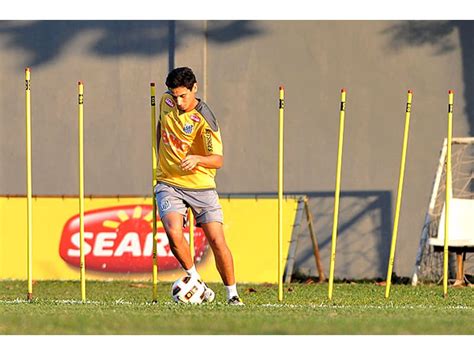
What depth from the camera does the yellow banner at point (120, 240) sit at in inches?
663

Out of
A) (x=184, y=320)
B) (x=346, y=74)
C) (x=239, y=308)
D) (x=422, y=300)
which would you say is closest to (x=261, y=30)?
(x=346, y=74)

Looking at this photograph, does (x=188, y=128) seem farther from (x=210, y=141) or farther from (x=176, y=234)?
(x=176, y=234)

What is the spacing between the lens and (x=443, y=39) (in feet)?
59.4

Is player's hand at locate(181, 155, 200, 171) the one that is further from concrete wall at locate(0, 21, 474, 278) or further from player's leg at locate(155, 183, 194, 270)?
concrete wall at locate(0, 21, 474, 278)

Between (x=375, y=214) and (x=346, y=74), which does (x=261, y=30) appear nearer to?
(x=346, y=74)

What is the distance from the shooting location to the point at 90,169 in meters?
18.5

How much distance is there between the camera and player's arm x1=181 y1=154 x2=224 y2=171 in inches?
479

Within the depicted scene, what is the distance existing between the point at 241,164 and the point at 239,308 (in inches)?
257

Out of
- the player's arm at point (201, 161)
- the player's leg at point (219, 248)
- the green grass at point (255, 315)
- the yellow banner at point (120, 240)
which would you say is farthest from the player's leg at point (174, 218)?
the yellow banner at point (120, 240)

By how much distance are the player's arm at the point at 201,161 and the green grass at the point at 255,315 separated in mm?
1110

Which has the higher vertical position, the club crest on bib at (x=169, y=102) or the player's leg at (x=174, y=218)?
the club crest on bib at (x=169, y=102)

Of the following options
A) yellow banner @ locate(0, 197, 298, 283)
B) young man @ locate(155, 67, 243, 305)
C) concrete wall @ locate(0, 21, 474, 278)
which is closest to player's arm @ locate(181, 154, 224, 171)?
young man @ locate(155, 67, 243, 305)

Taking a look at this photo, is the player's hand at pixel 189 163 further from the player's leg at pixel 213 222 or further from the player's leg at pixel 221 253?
the player's leg at pixel 221 253

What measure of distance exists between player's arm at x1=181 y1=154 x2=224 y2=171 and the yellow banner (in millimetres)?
4473
